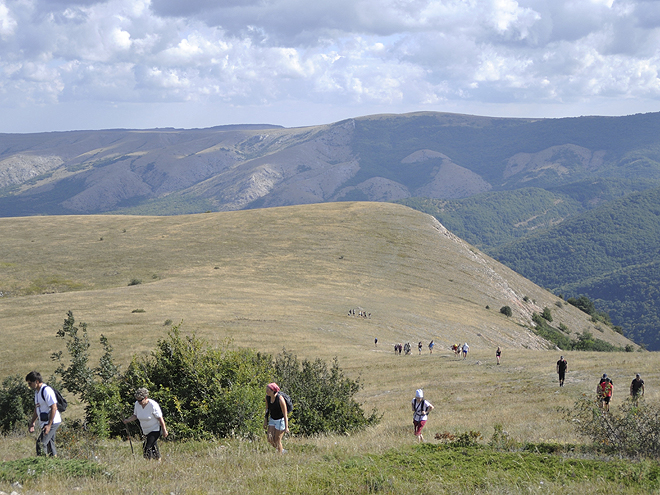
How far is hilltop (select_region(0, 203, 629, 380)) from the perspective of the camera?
45438 millimetres

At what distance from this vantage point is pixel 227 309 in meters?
51.5

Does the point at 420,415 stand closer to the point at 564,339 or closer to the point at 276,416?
the point at 276,416

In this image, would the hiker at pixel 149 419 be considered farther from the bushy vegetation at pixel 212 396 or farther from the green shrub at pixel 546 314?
the green shrub at pixel 546 314

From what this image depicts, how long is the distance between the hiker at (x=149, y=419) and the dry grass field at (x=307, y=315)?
0.41 metres

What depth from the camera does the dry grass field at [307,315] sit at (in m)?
11.1

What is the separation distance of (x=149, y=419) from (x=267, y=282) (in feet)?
192

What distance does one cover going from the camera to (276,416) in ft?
35.5

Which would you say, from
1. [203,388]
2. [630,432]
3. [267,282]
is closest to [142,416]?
[203,388]

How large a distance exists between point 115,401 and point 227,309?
39.2m

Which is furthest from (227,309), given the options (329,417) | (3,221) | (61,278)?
(3,221)

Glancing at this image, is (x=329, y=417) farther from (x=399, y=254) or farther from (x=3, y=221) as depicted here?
(x=3, y=221)

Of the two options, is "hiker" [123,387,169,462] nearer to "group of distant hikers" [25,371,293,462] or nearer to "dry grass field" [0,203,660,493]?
"group of distant hikers" [25,371,293,462]

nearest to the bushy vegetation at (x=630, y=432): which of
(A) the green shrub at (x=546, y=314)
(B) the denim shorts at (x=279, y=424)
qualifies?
(B) the denim shorts at (x=279, y=424)

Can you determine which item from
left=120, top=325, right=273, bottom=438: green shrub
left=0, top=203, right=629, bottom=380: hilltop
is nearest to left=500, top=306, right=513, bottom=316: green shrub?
left=0, top=203, right=629, bottom=380: hilltop
